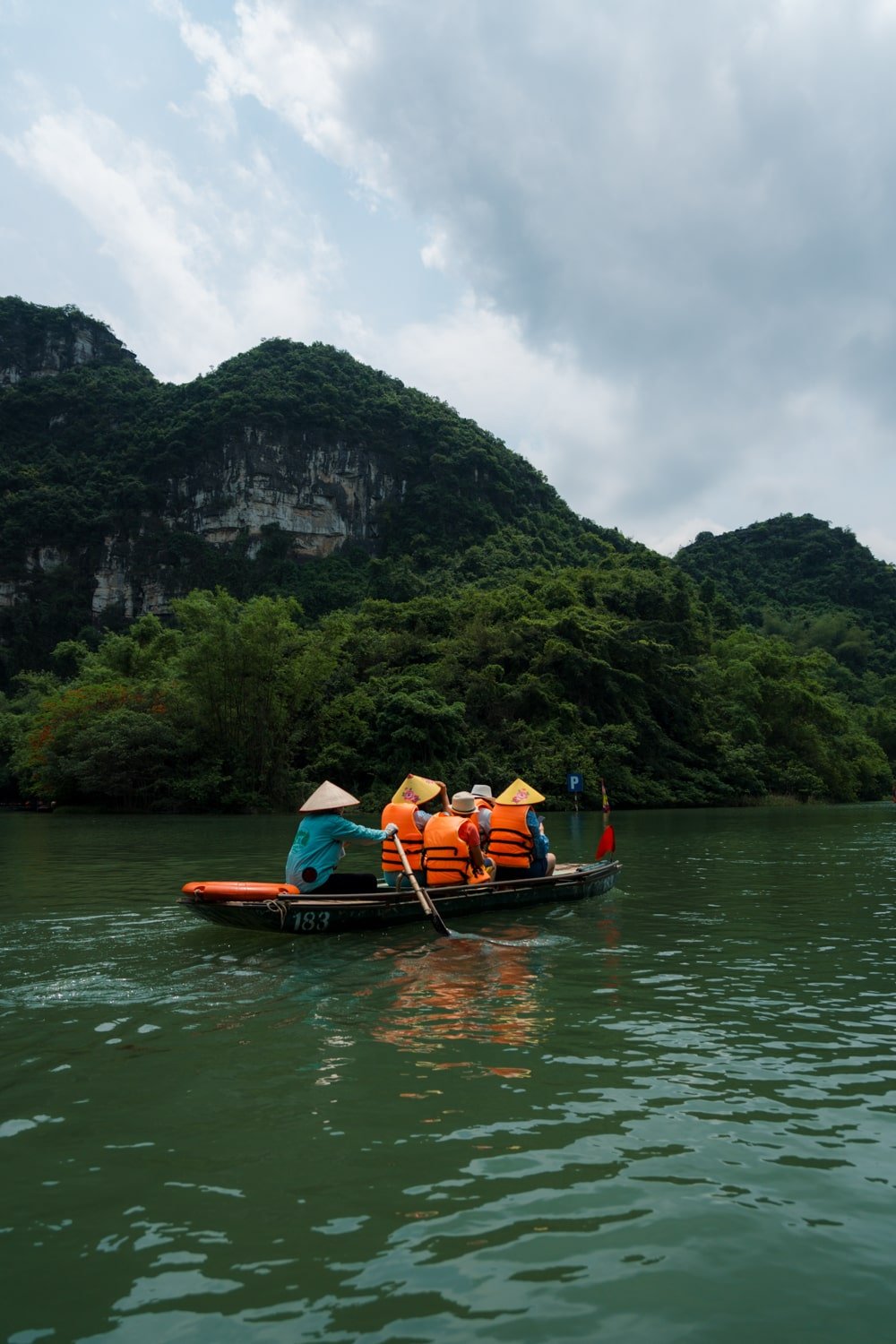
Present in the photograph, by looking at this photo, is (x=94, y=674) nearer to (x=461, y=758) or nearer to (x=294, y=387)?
(x=461, y=758)

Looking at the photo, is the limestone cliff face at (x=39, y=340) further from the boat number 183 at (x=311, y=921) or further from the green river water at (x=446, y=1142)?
the green river water at (x=446, y=1142)

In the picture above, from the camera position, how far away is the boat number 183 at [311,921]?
28.8 ft

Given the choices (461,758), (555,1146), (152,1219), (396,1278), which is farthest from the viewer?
(461,758)

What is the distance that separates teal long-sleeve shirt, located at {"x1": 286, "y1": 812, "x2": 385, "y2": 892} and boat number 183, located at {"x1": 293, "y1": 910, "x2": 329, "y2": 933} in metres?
0.50

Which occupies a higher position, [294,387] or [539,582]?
[294,387]

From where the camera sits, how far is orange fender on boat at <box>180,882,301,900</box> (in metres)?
8.66

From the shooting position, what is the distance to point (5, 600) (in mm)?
81188

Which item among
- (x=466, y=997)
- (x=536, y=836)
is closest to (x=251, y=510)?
(x=536, y=836)

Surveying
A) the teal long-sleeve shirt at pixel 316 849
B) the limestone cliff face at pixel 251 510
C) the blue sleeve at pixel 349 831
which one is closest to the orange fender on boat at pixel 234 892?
the teal long-sleeve shirt at pixel 316 849

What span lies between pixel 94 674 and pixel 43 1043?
40.1 meters

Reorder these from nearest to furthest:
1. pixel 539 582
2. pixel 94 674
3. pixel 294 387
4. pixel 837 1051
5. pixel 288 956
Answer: pixel 837 1051
pixel 288 956
pixel 94 674
pixel 539 582
pixel 294 387

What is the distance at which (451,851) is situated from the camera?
1031 cm

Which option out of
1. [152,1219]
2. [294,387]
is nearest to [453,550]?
[294,387]

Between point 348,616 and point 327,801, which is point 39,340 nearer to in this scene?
point 348,616
